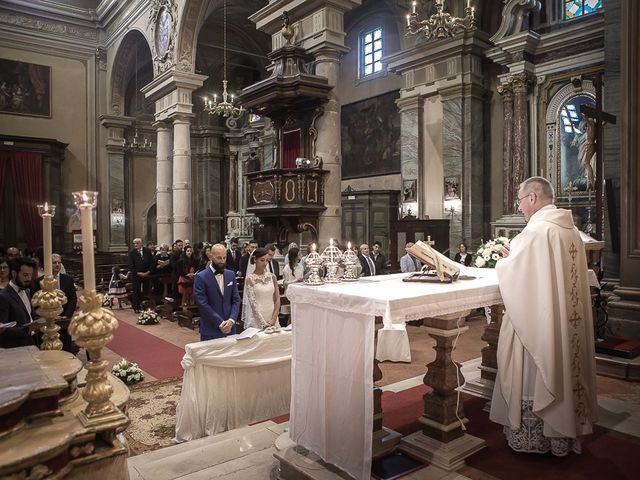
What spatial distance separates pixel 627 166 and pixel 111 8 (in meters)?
18.6

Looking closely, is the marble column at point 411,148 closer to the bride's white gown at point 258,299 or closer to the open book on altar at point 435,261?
the bride's white gown at point 258,299

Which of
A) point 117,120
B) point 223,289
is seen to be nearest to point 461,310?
point 223,289

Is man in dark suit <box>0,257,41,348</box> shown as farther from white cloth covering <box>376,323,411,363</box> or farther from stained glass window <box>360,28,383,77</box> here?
stained glass window <box>360,28,383,77</box>

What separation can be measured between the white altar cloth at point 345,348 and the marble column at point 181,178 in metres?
12.0

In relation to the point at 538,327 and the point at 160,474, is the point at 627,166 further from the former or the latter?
the point at 160,474

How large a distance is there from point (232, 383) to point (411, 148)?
1048 centimetres

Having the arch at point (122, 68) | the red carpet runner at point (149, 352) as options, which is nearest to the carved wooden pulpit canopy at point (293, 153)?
the red carpet runner at point (149, 352)

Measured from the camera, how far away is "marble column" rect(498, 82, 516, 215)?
1177 cm

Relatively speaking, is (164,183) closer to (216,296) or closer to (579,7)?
(216,296)

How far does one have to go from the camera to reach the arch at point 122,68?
18650 millimetres

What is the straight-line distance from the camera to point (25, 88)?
18484 mm

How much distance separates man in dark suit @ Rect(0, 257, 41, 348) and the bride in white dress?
79.6 inches

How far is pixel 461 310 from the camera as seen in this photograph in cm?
317

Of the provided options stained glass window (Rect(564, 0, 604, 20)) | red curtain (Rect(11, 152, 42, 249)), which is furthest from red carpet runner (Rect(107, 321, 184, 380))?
red curtain (Rect(11, 152, 42, 249))
